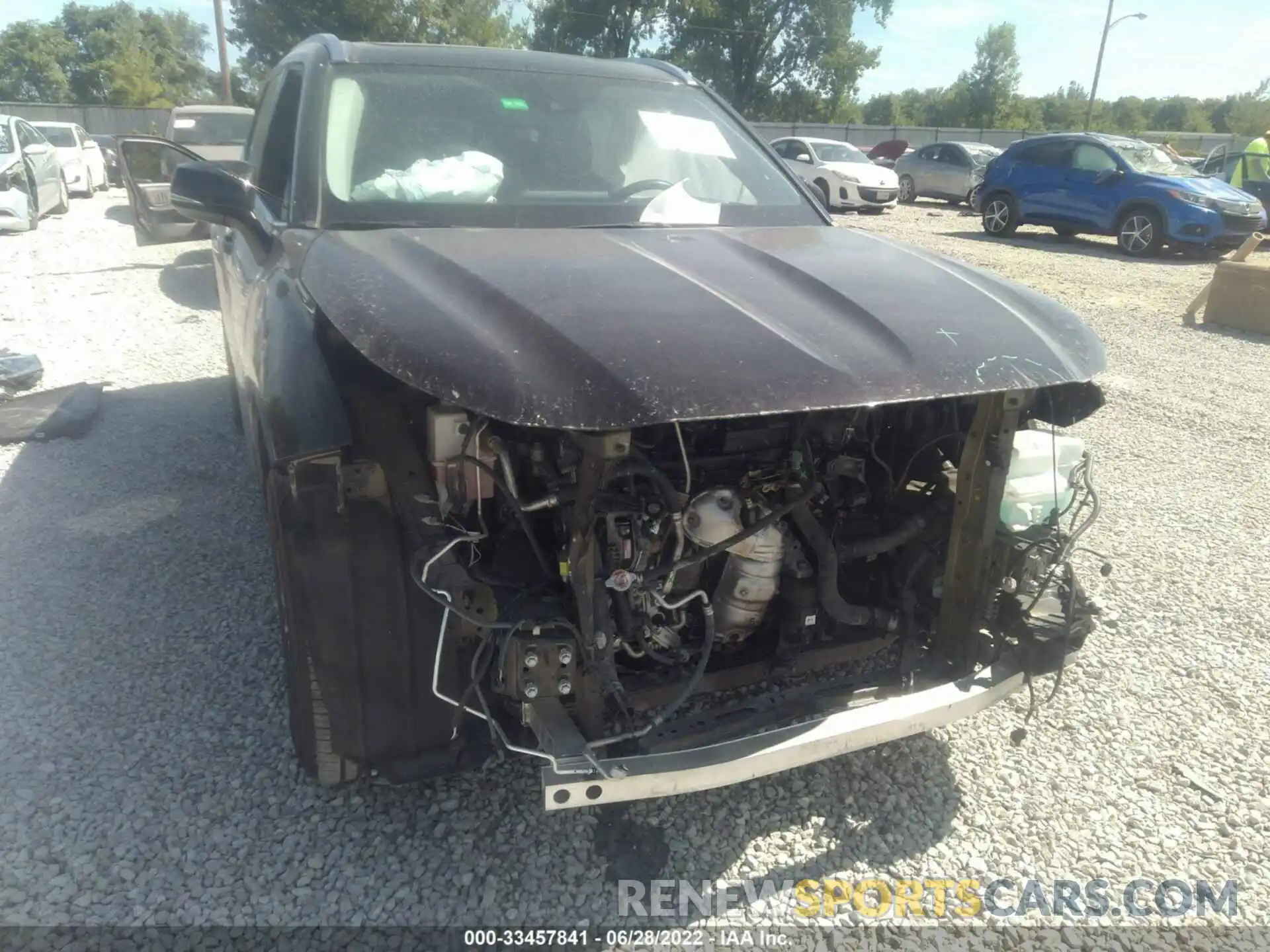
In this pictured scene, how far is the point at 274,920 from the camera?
212cm

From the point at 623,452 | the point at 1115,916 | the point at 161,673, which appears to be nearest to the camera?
the point at 623,452

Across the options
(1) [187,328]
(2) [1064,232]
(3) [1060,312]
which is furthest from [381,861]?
(2) [1064,232]

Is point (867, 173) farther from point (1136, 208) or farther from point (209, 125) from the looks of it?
point (209, 125)

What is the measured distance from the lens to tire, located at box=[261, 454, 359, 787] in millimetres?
2088

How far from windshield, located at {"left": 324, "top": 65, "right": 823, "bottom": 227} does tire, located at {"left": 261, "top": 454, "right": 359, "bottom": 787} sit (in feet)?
3.29

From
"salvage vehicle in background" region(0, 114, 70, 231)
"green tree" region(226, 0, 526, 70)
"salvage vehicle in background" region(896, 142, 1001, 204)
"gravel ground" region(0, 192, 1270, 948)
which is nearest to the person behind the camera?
"gravel ground" region(0, 192, 1270, 948)

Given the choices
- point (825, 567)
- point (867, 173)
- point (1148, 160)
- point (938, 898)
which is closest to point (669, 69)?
point (825, 567)

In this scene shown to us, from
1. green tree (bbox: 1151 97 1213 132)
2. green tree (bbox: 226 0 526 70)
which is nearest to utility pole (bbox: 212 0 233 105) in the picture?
green tree (bbox: 226 0 526 70)

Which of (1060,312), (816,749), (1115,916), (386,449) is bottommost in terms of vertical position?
(1115,916)

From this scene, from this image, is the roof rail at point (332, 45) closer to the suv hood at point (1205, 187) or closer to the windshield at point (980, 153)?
the suv hood at point (1205, 187)

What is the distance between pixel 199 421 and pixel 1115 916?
203 inches

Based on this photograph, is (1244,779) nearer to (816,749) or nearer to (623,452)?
(816,749)

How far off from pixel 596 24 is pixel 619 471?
45226 mm

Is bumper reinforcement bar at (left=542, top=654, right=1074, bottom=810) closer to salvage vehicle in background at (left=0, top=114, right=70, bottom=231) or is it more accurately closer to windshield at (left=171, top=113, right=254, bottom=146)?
windshield at (left=171, top=113, right=254, bottom=146)
